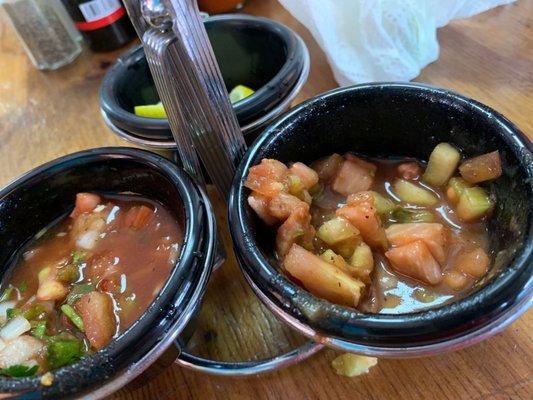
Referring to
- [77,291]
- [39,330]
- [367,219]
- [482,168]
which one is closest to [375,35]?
[482,168]

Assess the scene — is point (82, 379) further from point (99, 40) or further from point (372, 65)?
point (99, 40)

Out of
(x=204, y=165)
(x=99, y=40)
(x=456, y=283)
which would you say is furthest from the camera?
(x=99, y=40)

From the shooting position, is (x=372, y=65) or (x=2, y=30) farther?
(x=2, y=30)

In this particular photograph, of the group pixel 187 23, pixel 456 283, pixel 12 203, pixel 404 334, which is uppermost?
pixel 187 23

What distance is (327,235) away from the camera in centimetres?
95

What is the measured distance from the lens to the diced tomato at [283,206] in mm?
963

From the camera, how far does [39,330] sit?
3.20 ft

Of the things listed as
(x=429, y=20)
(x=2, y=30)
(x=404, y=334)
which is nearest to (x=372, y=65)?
(x=429, y=20)

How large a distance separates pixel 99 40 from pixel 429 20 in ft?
4.50

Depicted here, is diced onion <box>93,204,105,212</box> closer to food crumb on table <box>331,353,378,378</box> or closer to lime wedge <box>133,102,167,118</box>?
lime wedge <box>133,102,167,118</box>

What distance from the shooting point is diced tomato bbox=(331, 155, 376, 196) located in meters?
1.11

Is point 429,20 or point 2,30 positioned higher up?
point 2,30

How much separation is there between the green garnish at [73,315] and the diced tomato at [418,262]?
61 centimetres

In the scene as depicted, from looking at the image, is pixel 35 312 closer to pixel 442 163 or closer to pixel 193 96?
pixel 193 96
